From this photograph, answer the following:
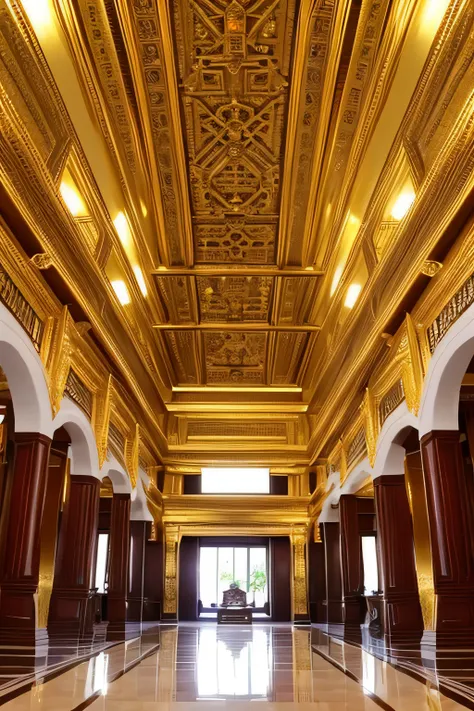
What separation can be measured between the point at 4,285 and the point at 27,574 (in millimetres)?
2740

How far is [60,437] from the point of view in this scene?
816cm

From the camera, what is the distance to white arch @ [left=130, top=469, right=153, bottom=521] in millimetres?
11206

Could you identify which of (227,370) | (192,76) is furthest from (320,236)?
(227,370)

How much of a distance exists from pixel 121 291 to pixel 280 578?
8.56 meters

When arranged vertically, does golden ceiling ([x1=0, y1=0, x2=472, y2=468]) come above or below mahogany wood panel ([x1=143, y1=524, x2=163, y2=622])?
above

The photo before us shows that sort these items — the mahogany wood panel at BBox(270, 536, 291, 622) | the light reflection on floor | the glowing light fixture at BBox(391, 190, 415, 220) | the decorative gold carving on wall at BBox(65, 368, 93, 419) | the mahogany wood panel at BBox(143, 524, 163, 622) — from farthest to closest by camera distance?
the mahogany wood panel at BBox(270, 536, 291, 622)
the mahogany wood panel at BBox(143, 524, 163, 622)
the decorative gold carving on wall at BBox(65, 368, 93, 419)
the glowing light fixture at BBox(391, 190, 415, 220)
the light reflection on floor

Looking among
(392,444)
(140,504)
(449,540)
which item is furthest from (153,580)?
(449,540)

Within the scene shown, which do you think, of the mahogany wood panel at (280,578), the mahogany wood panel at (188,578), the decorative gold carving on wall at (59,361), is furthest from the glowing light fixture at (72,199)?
the mahogany wood panel at (280,578)

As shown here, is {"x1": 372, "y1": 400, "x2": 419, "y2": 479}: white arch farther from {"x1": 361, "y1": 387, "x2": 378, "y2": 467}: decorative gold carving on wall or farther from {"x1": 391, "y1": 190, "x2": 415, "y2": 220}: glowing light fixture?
{"x1": 391, "y1": 190, "x2": 415, "y2": 220}: glowing light fixture

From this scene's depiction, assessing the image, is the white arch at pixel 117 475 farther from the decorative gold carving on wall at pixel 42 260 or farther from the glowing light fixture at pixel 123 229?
the decorative gold carving on wall at pixel 42 260

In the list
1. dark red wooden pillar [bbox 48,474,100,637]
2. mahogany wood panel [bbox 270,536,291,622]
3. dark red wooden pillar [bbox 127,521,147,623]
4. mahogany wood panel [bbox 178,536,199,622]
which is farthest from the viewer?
mahogany wood panel [bbox 178,536,199,622]

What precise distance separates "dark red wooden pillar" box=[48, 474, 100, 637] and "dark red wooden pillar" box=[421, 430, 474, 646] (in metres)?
4.15

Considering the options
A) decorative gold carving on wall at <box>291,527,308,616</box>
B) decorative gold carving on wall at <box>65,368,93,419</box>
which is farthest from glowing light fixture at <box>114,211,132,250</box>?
decorative gold carving on wall at <box>291,527,308,616</box>

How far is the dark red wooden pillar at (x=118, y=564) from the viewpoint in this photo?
9367 millimetres
